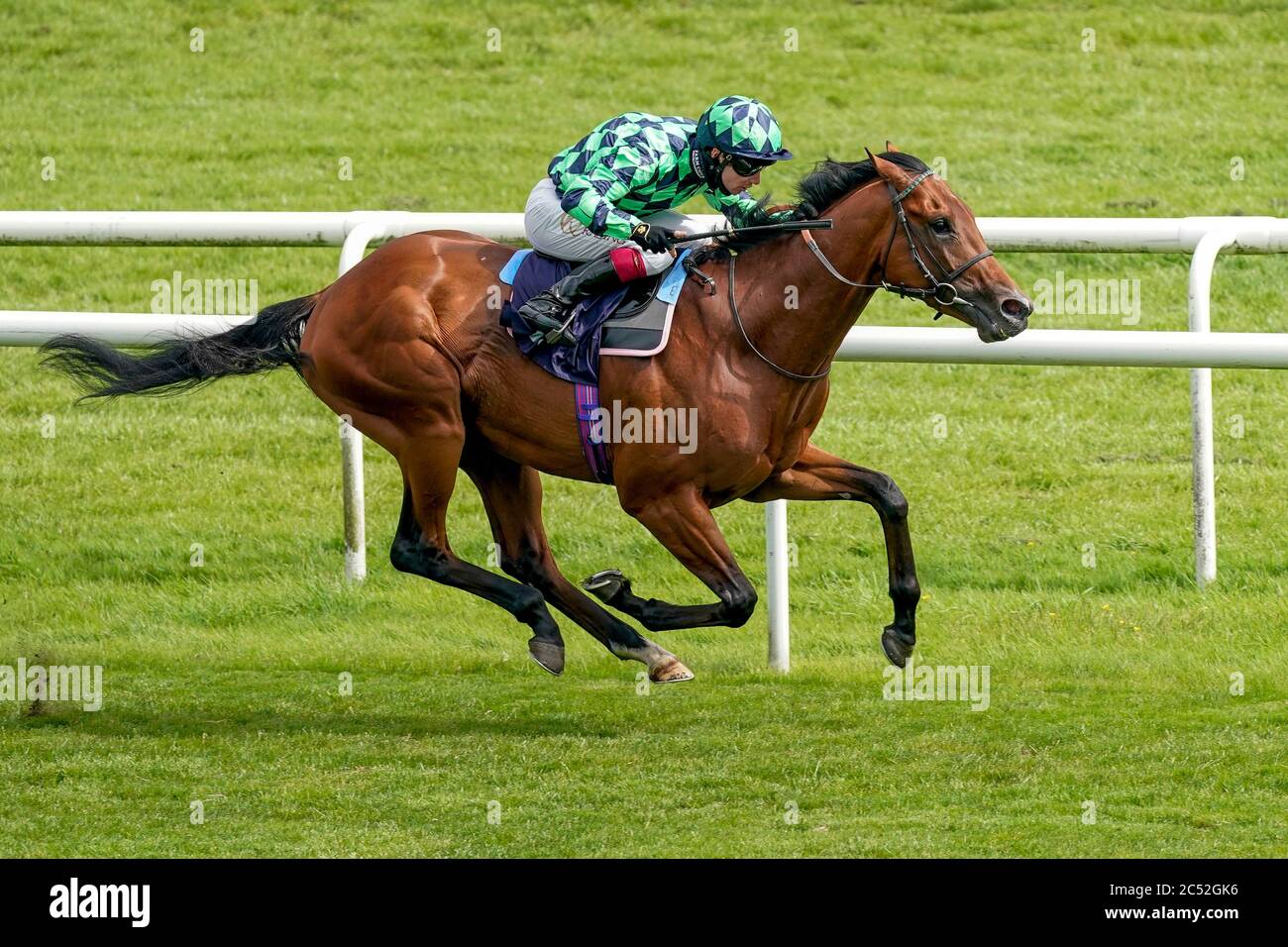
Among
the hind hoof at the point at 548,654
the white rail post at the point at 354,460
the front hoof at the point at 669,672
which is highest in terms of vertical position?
the white rail post at the point at 354,460

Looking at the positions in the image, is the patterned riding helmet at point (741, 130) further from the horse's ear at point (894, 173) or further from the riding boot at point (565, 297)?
the riding boot at point (565, 297)

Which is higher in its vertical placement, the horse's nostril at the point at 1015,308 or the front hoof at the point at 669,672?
the horse's nostril at the point at 1015,308

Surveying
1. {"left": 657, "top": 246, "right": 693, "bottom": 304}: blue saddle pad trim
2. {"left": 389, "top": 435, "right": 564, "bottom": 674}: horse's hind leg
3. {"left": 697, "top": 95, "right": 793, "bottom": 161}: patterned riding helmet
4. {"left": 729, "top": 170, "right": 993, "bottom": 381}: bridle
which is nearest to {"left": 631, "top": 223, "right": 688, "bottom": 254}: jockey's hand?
{"left": 657, "top": 246, "right": 693, "bottom": 304}: blue saddle pad trim

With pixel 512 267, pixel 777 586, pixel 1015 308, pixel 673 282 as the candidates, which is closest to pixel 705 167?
pixel 673 282

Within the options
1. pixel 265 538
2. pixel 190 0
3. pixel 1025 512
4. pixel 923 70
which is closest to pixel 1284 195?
pixel 923 70

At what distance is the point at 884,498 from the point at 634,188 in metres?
1.17

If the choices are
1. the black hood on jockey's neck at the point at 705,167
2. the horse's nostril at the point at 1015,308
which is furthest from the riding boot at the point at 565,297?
the horse's nostril at the point at 1015,308

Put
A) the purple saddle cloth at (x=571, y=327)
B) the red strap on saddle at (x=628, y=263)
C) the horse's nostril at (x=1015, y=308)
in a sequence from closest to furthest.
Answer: the horse's nostril at (x=1015, y=308), the red strap on saddle at (x=628, y=263), the purple saddle cloth at (x=571, y=327)

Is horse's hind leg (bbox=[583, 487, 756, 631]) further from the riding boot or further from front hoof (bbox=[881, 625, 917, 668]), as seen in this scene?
the riding boot

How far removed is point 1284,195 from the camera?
11.9 m

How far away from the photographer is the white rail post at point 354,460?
7.24 metres

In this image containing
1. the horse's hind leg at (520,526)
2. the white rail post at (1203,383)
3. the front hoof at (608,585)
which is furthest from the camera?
the white rail post at (1203,383)

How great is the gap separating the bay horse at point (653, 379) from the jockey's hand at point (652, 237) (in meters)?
0.23

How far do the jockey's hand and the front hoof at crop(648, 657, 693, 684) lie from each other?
1228 millimetres
